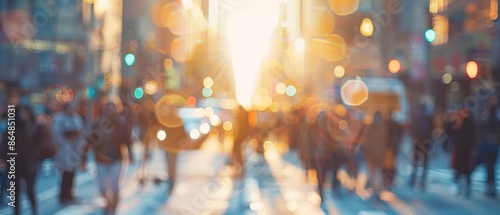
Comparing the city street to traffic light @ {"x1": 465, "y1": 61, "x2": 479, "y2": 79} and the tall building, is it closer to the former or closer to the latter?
traffic light @ {"x1": 465, "y1": 61, "x2": 479, "y2": 79}

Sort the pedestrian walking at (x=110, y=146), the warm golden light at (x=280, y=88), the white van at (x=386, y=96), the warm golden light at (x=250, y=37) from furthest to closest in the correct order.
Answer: the warm golden light at (x=250, y=37) < the warm golden light at (x=280, y=88) < the white van at (x=386, y=96) < the pedestrian walking at (x=110, y=146)

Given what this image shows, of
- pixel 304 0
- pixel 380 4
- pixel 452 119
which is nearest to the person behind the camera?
pixel 452 119

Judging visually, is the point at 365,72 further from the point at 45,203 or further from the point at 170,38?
the point at 170,38

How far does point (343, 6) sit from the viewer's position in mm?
63594

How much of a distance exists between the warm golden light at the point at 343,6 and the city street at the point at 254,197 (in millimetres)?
→ 36956

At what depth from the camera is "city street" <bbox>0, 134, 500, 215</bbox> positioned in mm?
14391

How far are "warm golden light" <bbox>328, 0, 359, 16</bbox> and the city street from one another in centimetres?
3696

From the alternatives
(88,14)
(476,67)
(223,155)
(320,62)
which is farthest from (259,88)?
(476,67)

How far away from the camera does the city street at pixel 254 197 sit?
14.4 metres

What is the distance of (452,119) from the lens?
1928 cm

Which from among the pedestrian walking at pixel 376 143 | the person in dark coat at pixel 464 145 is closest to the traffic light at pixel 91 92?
the pedestrian walking at pixel 376 143

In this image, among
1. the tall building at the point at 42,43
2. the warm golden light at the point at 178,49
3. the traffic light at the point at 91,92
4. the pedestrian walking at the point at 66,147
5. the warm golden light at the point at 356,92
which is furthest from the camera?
the warm golden light at the point at 178,49

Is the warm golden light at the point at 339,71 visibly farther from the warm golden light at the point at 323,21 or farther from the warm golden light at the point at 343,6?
the warm golden light at the point at 323,21

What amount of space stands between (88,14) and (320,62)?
1646 centimetres
